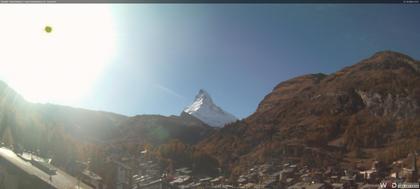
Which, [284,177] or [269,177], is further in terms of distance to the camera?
[269,177]

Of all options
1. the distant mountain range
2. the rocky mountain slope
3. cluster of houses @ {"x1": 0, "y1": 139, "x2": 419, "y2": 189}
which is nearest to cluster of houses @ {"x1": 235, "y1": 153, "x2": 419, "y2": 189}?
cluster of houses @ {"x1": 0, "y1": 139, "x2": 419, "y2": 189}

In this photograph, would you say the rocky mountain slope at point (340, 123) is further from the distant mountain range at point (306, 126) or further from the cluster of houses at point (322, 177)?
the cluster of houses at point (322, 177)

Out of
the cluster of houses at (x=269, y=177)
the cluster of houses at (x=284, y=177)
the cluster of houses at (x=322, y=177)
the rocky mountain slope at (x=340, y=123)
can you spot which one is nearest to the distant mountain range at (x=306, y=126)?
the rocky mountain slope at (x=340, y=123)

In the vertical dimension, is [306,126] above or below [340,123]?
below

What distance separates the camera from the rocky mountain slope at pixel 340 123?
93375mm

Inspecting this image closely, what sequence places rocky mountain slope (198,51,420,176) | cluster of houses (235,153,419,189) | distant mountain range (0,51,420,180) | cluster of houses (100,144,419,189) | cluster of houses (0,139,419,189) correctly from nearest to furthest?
cluster of houses (0,139,419,189)
cluster of houses (100,144,419,189)
cluster of houses (235,153,419,189)
distant mountain range (0,51,420,180)
rocky mountain slope (198,51,420,176)

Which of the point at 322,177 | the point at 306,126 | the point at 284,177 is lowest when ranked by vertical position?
the point at 284,177

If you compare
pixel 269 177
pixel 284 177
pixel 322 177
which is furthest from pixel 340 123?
pixel 322 177

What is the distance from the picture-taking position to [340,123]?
118000 millimetres

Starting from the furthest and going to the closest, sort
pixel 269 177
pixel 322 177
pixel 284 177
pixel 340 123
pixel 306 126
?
pixel 306 126 → pixel 340 123 → pixel 269 177 → pixel 284 177 → pixel 322 177

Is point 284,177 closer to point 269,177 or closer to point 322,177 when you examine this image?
point 269,177

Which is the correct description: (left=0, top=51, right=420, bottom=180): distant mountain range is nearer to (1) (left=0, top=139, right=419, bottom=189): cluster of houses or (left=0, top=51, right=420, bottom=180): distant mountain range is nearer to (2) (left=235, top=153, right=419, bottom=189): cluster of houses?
(1) (left=0, top=139, right=419, bottom=189): cluster of houses

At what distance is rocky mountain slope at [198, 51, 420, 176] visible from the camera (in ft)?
306

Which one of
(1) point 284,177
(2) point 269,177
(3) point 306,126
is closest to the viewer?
(1) point 284,177
